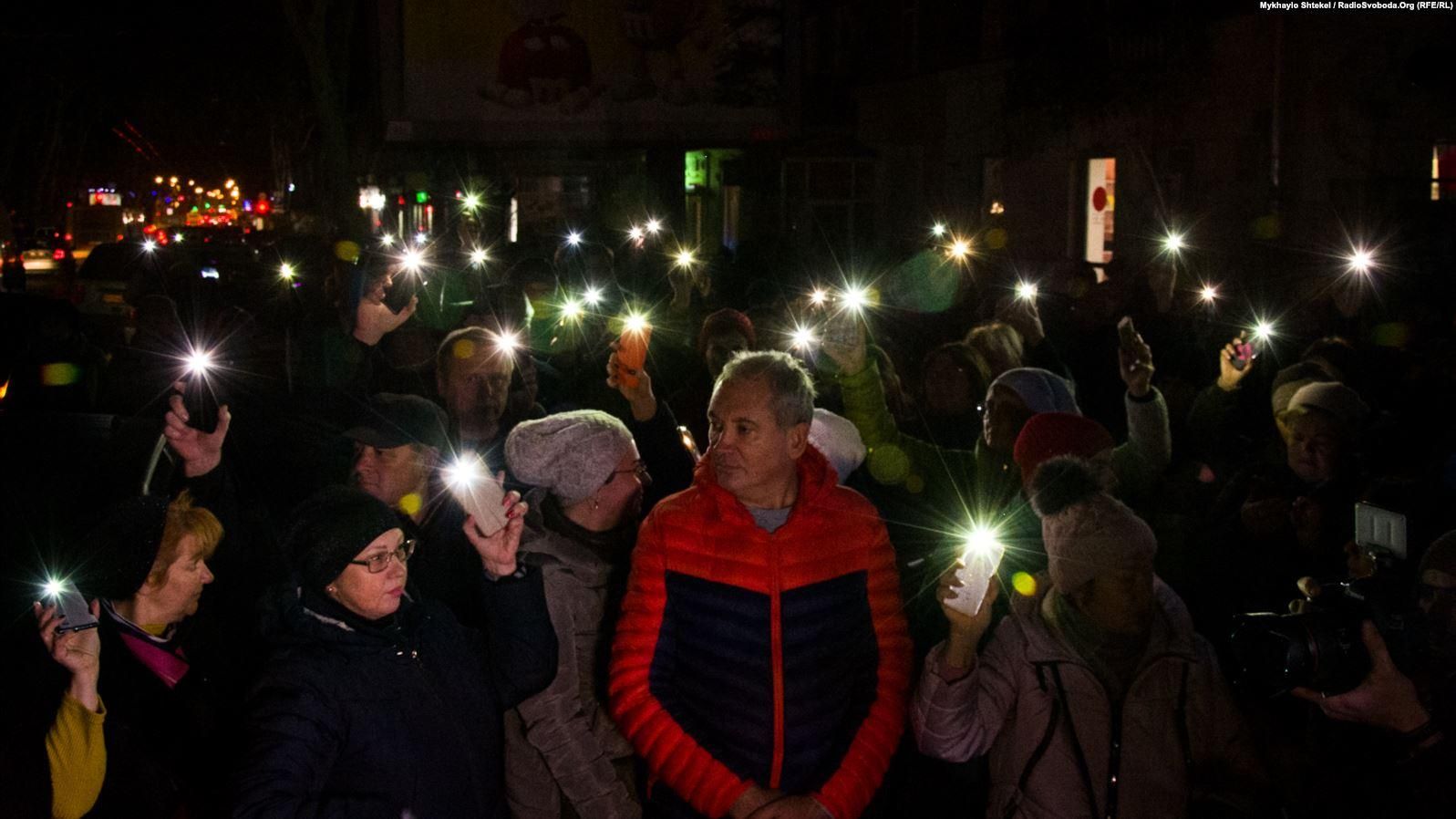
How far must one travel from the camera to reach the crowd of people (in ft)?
10.1

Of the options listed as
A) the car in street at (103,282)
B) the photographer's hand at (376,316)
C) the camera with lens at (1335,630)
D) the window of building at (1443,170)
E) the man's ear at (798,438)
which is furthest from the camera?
the car in street at (103,282)

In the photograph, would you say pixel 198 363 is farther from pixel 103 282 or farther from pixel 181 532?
pixel 103 282

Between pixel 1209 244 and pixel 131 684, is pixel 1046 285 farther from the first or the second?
pixel 131 684

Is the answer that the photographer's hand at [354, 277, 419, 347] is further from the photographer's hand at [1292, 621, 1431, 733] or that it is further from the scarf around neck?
the photographer's hand at [1292, 621, 1431, 733]

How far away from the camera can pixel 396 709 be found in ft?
10.5

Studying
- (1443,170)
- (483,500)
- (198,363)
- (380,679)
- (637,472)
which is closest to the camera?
(380,679)

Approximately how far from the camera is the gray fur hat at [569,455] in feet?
12.9

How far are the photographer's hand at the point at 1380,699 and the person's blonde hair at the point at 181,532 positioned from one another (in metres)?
2.96

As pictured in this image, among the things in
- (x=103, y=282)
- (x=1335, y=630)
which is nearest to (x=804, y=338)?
(x=1335, y=630)

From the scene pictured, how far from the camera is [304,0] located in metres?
24.6

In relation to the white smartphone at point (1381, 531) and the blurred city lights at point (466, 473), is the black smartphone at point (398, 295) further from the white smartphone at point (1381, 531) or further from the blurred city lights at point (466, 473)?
the white smartphone at point (1381, 531)

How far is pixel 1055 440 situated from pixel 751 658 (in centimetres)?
148

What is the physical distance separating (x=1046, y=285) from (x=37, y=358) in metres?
10.3

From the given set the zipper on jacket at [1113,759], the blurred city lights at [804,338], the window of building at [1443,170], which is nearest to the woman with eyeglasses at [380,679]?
the zipper on jacket at [1113,759]
